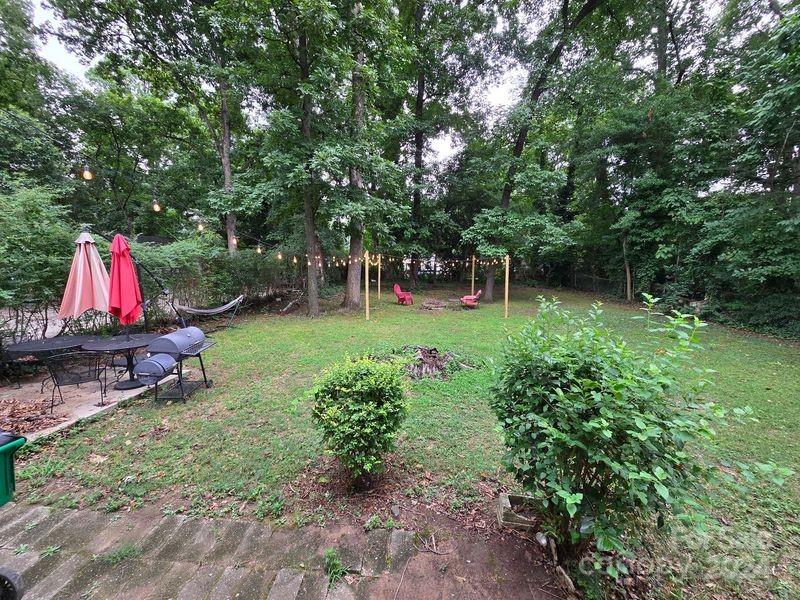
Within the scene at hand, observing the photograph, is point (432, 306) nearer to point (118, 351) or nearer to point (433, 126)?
point (433, 126)

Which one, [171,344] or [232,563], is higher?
[171,344]

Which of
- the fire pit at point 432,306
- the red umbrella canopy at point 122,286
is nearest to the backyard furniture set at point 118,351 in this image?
the red umbrella canopy at point 122,286

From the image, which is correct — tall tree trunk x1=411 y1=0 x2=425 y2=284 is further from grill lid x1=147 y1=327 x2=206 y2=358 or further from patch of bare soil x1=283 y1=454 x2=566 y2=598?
patch of bare soil x1=283 y1=454 x2=566 y2=598

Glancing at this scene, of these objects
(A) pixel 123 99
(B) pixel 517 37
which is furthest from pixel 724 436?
(A) pixel 123 99

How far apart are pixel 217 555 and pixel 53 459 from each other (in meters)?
2.11

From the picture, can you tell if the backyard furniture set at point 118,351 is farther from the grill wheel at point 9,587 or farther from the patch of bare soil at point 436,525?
the patch of bare soil at point 436,525

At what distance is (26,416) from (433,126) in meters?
14.7

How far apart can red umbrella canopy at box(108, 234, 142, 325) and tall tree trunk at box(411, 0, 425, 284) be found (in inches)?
399

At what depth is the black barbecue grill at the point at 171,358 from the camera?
3.43 metres

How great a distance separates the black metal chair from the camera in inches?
139

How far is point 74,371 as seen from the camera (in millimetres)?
4457

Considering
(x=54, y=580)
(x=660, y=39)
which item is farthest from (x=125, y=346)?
(x=660, y=39)

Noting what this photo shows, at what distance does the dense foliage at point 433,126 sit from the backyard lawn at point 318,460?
485 centimetres

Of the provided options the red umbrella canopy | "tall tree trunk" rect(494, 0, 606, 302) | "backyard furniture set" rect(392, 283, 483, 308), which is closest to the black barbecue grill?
the red umbrella canopy
